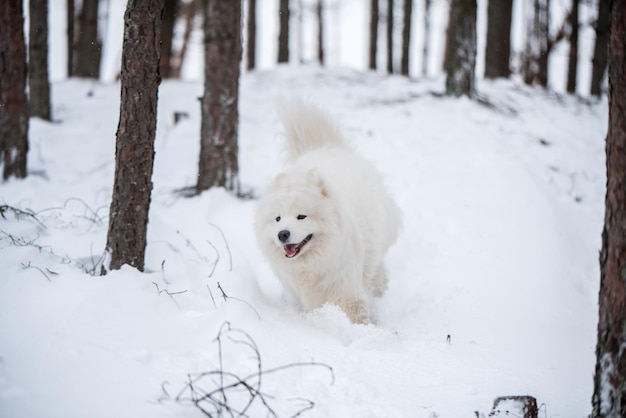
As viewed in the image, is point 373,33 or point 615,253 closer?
point 615,253

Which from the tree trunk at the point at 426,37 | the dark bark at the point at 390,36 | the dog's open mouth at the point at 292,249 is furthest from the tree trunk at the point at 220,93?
the tree trunk at the point at 426,37

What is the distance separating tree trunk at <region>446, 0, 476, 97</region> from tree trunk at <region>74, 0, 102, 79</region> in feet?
31.3

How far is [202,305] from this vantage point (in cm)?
323

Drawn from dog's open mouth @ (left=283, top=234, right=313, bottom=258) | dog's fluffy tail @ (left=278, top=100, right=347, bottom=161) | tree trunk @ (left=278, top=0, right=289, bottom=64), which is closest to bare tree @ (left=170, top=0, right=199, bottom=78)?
tree trunk @ (left=278, top=0, right=289, bottom=64)

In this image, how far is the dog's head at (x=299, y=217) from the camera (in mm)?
3961

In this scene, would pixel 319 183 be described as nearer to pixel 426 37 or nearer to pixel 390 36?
pixel 390 36

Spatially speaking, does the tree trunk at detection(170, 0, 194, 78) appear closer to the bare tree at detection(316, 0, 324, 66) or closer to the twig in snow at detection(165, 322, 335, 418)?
the bare tree at detection(316, 0, 324, 66)

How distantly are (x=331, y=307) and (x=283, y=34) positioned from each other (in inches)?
443

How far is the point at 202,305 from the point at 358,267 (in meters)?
1.58

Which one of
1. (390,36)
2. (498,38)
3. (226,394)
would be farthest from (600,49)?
(226,394)

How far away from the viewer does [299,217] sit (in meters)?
4.03

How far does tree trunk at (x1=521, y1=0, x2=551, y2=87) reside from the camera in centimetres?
1442

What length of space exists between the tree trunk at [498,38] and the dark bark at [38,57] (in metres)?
8.52

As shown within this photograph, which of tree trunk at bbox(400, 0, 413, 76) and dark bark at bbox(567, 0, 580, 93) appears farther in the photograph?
tree trunk at bbox(400, 0, 413, 76)
